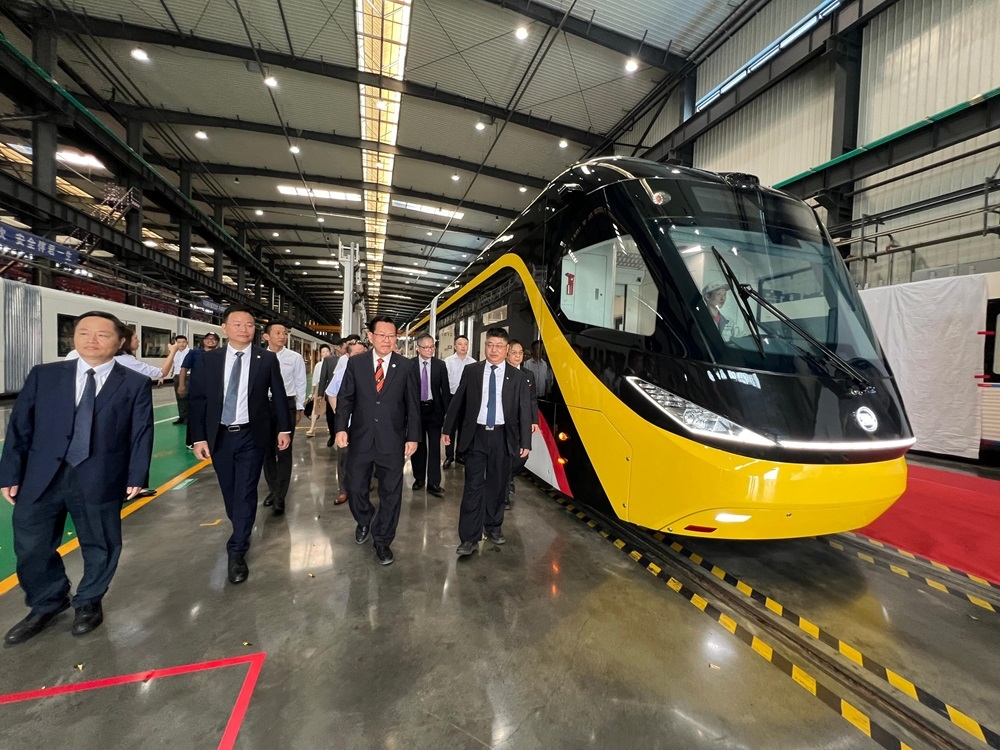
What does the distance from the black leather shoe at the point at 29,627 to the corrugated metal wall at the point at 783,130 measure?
11.9m

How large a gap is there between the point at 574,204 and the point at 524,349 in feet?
4.75

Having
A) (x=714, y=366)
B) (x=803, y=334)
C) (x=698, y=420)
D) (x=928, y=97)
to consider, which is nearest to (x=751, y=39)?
(x=928, y=97)

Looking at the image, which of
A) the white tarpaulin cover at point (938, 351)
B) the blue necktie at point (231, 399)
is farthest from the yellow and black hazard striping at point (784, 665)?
the white tarpaulin cover at point (938, 351)

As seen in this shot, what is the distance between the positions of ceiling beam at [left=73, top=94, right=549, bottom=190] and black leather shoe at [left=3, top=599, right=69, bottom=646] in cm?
1308

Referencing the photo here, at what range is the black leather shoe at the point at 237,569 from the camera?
282cm

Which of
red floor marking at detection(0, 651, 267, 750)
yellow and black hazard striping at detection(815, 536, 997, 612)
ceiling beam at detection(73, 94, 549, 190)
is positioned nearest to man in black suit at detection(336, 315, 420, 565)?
red floor marking at detection(0, 651, 267, 750)

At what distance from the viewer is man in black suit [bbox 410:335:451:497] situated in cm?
477

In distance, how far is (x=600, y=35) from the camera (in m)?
8.92

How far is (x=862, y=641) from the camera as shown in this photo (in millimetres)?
2357

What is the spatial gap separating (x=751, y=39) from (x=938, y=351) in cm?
733

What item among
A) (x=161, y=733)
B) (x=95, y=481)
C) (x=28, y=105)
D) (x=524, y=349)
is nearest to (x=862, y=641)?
(x=524, y=349)

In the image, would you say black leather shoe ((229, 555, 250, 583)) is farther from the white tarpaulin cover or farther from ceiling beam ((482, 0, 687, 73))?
ceiling beam ((482, 0, 687, 73))

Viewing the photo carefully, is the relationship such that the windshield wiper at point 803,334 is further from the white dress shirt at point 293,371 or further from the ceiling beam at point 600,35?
the ceiling beam at point 600,35

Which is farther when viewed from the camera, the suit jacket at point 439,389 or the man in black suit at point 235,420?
the suit jacket at point 439,389
